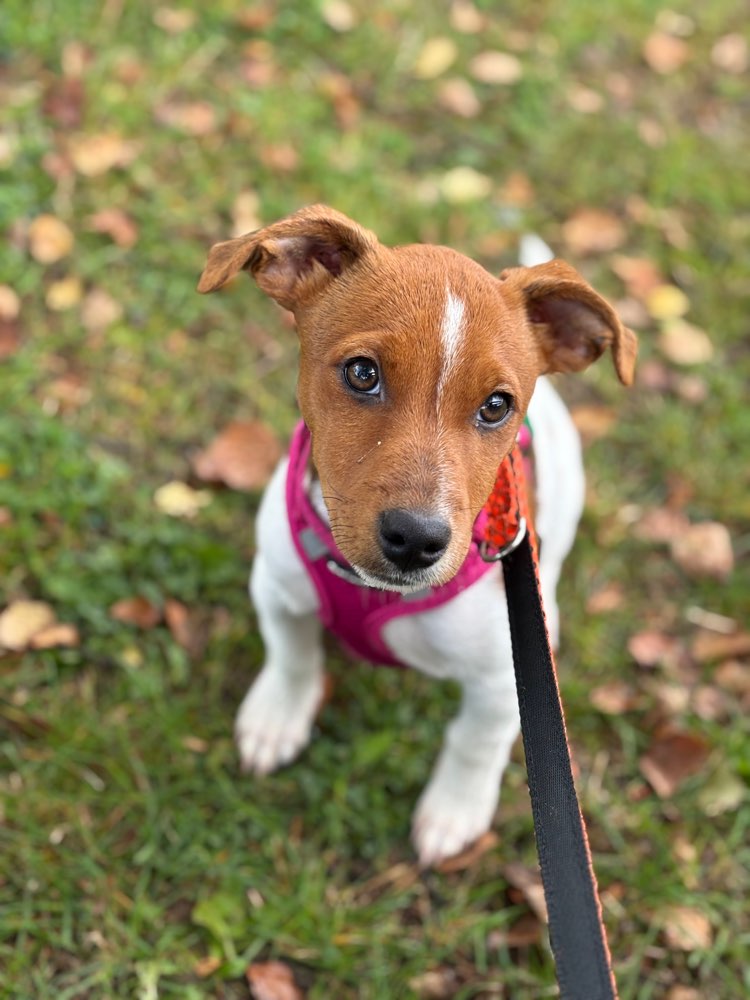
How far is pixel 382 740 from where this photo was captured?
399 cm

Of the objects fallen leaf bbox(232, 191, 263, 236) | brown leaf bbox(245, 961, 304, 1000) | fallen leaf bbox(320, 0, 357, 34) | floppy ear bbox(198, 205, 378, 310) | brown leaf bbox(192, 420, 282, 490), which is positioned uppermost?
floppy ear bbox(198, 205, 378, 310)

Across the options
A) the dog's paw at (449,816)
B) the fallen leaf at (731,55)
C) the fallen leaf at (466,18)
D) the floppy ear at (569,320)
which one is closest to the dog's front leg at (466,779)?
the dog's paw at (449,816)

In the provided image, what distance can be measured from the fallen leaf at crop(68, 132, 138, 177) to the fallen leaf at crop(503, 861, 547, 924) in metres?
3.86

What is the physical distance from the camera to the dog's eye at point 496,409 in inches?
105

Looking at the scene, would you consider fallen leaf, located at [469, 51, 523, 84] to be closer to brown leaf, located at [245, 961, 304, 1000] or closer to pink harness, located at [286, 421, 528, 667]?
pink harness, located at [286, 421, 528, 667]

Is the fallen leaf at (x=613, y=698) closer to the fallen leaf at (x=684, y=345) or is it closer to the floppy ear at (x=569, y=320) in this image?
the floppy ear at (x=569, y=320)

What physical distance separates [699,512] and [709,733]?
3.71ft

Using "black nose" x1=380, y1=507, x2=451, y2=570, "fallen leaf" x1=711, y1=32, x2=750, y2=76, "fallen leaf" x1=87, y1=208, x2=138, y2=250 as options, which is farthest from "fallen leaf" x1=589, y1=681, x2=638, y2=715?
"fallen leaf" x1=711, y1=32, x2=750, y2=76

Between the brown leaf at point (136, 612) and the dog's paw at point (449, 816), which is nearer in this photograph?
the dog's paw at point (449, 816)

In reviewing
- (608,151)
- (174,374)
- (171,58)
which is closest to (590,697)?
(174,374)

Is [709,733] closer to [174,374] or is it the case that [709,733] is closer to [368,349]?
[368,349]

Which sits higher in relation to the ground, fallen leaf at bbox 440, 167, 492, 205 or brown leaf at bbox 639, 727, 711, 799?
fallen leaf at bbox 440, 167, 492, 205

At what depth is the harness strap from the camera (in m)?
2.16

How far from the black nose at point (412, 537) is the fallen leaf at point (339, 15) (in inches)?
187
